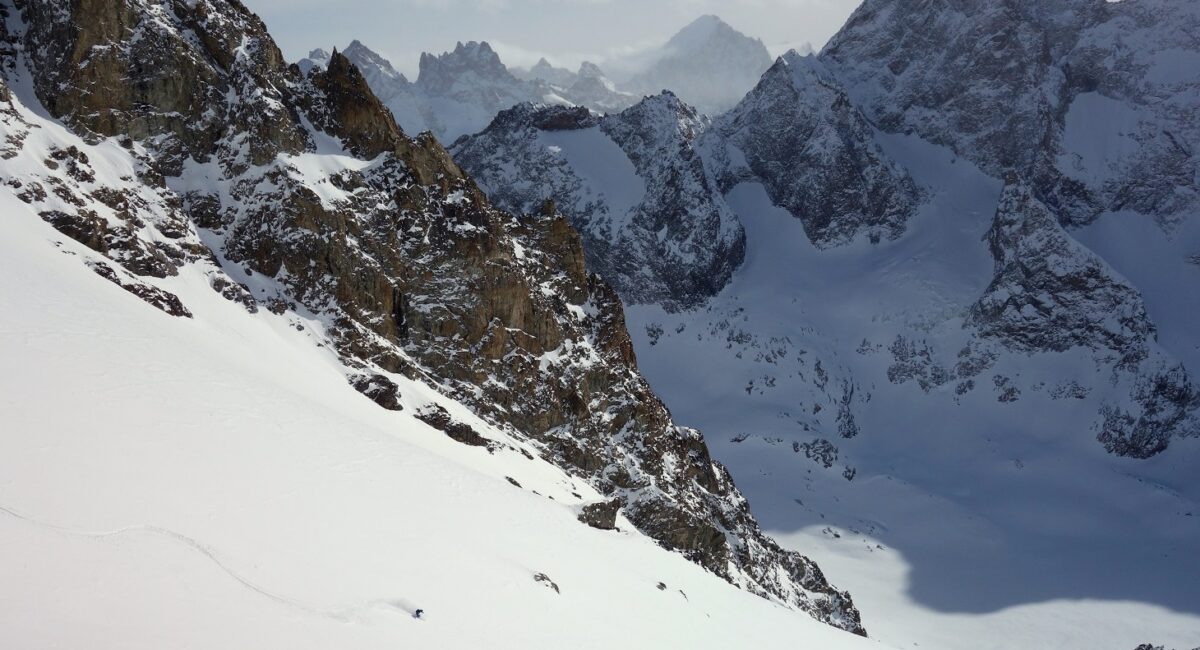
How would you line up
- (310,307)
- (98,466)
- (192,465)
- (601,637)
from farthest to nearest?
(310,307) < (601,637) < (192,465) < (98,466)

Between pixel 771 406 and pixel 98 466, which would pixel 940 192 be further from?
pixel 98 466

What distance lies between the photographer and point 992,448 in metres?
140

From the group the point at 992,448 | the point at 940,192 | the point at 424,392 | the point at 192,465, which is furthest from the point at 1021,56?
the point at 192,465

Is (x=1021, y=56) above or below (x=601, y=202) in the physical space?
above

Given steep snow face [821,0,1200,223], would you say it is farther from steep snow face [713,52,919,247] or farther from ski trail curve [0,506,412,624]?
ski trail curve [0,506,412,624]

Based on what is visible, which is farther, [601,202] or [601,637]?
[601,202]

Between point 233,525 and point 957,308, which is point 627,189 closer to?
point 957,308

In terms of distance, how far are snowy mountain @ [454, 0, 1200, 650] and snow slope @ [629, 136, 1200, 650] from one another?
43 centimetres

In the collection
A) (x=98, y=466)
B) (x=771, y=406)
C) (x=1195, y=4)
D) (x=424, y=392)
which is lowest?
(x=98, y=466)

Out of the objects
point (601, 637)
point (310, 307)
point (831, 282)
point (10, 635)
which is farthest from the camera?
point (831, 282)

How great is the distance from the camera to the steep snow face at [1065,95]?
166 m

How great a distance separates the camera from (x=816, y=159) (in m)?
178

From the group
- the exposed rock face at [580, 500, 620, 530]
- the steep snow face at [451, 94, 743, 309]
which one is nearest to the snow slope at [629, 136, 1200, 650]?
the steep snow face at [451, 94, 743, 309]

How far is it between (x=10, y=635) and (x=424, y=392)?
150 feet
